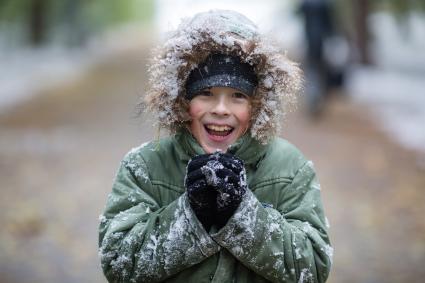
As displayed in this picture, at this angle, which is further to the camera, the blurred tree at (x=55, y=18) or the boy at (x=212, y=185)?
the blurred tree at (x=55, y=18)

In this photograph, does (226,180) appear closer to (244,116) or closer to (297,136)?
(244,116)

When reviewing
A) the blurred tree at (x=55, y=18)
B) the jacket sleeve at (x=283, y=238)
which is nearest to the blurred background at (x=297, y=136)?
the blurred tree at (x=55, y=18)

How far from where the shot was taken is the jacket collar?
2.59m

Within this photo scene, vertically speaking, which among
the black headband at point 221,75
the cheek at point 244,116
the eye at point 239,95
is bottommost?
the cheek at point 244,116

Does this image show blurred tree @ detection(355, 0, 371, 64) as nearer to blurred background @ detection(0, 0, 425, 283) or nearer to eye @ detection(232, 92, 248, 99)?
blurred background @ detection(0, 0, 425, 283)

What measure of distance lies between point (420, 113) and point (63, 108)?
7368 mm

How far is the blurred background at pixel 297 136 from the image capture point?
5988 mm

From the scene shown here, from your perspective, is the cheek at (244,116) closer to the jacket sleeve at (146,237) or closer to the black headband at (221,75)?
the black headband at (221,75)

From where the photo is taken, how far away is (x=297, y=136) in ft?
35.5

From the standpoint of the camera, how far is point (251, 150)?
2619 mm

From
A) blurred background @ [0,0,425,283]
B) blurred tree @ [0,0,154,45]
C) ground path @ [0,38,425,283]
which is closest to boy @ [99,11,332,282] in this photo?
blurred background @ [0,0,425,283]

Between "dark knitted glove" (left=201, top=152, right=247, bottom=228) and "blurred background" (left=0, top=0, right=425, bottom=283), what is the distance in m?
0.53

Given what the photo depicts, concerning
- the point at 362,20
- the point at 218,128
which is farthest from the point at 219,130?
the point at 362,20

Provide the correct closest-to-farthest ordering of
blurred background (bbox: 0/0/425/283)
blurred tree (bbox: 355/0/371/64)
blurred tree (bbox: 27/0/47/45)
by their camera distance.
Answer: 1. blurred background (bbox: 0/0/425/283)
2. blurred tree (bbox: 355/0/371/64)
3. blurred tree (bbox: 27/0/47/45)
